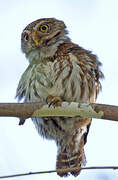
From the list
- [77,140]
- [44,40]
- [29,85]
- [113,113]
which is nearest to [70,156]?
[77,140]

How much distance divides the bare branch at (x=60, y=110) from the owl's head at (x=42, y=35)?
1598mm

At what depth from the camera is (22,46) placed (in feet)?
18.9

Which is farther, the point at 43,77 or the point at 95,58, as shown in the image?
the point at 95,58

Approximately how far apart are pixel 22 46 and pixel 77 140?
168 cm

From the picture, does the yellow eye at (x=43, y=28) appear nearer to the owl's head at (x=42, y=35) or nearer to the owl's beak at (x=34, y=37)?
the owl's head at (x=42, y=35)

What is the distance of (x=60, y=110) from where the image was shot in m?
3.99

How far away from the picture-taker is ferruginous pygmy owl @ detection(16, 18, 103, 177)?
186 inches

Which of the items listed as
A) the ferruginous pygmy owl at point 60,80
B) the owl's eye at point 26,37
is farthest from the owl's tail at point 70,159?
the owl's eye at point 26,37

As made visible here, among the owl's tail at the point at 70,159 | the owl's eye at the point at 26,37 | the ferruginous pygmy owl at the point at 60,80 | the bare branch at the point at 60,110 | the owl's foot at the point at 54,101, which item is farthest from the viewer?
the owl's eye at the point at 26,37

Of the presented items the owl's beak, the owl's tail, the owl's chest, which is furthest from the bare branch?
the owl's beak

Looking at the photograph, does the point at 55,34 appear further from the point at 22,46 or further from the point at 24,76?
the point at 24,76

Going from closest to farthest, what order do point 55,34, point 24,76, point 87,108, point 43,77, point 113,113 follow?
point 113,113
point 87,108
point 43,77
point 24,76
point 55,34

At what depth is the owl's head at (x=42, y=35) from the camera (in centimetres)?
543

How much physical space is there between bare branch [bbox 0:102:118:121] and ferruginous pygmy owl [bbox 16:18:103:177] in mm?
339
